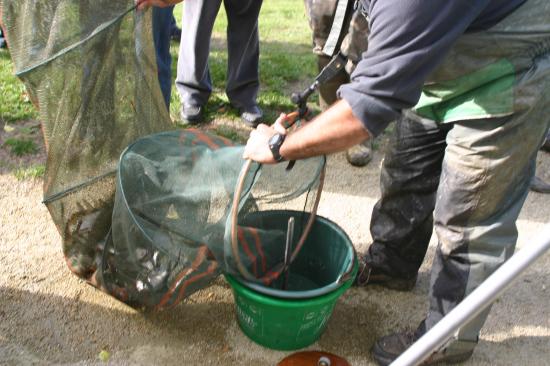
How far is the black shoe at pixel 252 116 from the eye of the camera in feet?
15.3

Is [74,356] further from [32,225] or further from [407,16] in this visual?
[407,16]

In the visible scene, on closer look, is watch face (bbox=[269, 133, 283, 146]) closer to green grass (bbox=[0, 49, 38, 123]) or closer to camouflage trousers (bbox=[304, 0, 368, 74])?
camouflage trousers (bbox=[304, 0, 368, 74])

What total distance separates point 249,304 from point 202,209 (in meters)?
0.46

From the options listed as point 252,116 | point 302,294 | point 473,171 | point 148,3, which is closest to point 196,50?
point 252,116

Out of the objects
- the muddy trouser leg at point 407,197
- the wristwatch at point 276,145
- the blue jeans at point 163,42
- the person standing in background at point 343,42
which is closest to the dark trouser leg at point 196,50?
the blue jeans at point 163,42

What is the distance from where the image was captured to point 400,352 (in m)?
2.79

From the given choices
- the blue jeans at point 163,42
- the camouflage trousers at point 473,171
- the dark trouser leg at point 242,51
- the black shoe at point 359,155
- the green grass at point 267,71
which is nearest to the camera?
the camouflage trousers at point 473,171

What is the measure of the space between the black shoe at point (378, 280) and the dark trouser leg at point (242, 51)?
1983 millimetres

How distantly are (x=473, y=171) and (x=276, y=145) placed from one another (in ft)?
2.60

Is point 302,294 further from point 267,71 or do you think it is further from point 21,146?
point 267,71

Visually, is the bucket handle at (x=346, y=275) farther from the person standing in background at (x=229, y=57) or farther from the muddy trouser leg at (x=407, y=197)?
the person standing in background at (x=229, y=57)

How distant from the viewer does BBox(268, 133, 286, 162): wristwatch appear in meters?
2.19

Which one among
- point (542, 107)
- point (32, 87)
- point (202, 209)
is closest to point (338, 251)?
point (202, 209)

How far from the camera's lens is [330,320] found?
119 inches
